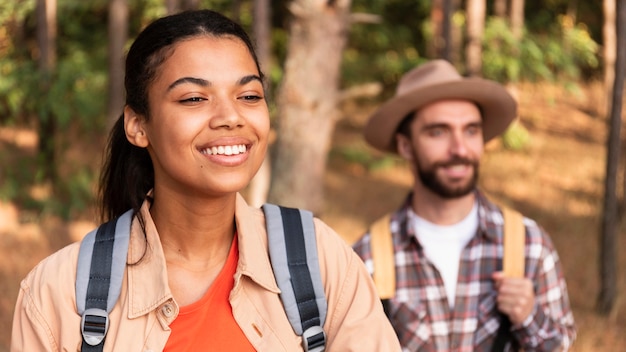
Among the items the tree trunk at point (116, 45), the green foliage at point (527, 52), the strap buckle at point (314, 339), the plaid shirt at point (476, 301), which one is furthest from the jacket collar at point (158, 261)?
the green foliage at point (527, 52)

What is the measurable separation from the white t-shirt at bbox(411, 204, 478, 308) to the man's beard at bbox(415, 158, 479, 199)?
0.12m

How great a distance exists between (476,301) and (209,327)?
60.7 inches

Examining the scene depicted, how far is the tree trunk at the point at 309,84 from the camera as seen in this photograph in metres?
7.15

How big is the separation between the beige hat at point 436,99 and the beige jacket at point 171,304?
155cm

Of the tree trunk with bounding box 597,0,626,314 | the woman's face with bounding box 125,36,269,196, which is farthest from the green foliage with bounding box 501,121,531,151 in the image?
the woman's face with bounding box 125,36,269,196

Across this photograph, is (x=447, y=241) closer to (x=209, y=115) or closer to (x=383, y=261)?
(x=383, y=261)

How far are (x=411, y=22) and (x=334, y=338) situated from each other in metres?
18.6

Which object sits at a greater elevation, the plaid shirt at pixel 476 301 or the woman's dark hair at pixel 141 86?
the woman's dark hair at pixel 141 86

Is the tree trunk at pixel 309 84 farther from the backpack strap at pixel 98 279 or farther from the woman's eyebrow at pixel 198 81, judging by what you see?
the backpack strap at pixel 98 279

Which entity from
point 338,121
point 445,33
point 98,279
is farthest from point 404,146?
point 338,121

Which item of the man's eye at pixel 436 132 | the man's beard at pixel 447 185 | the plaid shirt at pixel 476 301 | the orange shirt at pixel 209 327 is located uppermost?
the man's eye at pixel 436 132

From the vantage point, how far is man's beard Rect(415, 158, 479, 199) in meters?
3.53

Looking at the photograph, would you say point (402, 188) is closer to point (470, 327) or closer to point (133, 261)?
point (470, 327)

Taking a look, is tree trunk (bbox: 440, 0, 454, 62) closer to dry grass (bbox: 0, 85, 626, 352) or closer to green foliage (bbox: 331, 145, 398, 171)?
dry grass (bbox: 0, 85, 626, 352)
